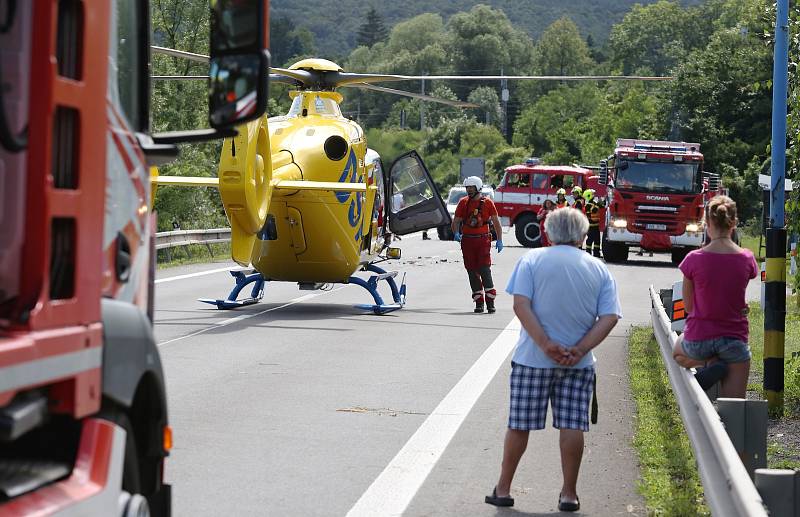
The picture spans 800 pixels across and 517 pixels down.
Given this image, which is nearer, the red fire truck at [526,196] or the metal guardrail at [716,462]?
the metal guardrail at [716,462]

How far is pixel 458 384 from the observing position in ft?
42.0

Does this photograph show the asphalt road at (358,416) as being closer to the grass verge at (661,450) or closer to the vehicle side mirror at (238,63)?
the grass verge at (661,450)

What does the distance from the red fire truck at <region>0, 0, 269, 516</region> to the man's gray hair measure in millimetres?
2891

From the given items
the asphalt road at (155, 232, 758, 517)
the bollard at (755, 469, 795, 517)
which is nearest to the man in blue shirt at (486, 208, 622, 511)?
the asphalt road at (155, 232, 758, 517)

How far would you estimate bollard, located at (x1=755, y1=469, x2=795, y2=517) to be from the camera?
5.79 metres

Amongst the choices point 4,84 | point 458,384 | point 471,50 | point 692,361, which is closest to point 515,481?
point 692,361

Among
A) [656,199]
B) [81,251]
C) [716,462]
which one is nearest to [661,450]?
[716,462]

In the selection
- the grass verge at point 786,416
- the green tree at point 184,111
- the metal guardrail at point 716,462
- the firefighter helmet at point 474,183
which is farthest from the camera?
the green tree at point 184,111

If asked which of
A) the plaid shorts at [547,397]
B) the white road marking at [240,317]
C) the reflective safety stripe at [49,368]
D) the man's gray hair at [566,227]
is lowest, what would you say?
the white road marking at [240,317]

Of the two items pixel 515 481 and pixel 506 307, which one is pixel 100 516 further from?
pixel 506 307

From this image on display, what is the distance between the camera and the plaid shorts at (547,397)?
7.89 meters

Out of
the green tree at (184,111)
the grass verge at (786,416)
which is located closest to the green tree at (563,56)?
the green tree at (184,111)

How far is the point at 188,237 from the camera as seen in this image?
31.7 m

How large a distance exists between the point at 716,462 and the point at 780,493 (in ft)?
1.92
